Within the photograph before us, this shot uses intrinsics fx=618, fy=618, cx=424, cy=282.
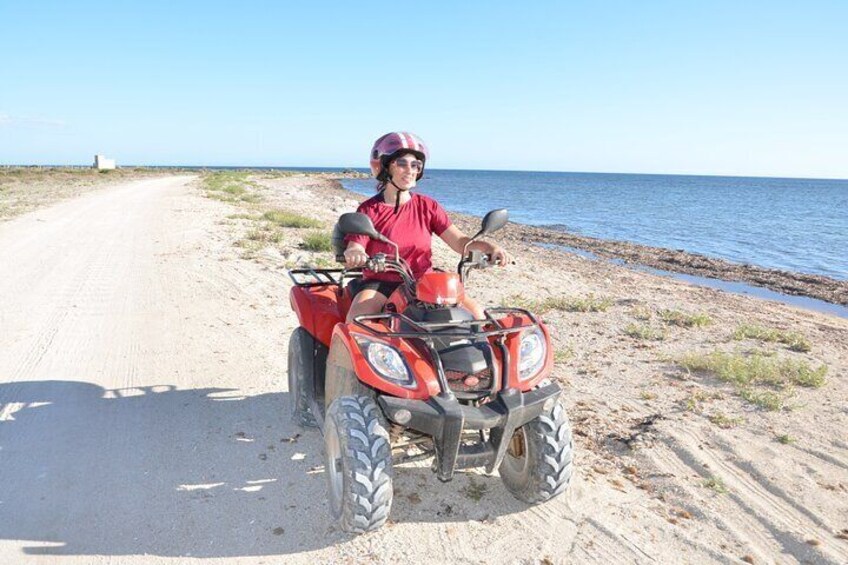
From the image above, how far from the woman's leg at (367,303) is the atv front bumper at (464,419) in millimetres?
947

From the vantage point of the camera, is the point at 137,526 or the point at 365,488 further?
the point at 137,526

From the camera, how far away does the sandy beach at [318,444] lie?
11.2 feet

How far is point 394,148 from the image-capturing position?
13.1 feet

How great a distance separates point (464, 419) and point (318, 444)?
1.90m

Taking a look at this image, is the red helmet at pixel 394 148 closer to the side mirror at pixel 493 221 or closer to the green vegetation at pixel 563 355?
the side mirror at pixel 493 221

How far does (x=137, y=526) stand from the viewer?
3.42 meters

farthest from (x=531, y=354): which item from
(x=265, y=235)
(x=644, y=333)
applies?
(x=265, y=235)

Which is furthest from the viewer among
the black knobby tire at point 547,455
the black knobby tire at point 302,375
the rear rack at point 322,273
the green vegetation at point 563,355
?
the green vegetation at point 563,355

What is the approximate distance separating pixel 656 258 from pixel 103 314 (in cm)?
1561

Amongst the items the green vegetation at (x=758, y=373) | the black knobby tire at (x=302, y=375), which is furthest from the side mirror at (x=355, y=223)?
the green vegetation at (x=758, y=373)

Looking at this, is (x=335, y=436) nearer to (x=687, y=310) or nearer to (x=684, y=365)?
(x=684, y=365)

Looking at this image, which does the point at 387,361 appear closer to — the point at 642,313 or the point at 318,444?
the point at 318,444

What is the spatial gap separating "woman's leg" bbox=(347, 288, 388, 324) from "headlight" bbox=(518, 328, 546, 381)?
104 centimetres

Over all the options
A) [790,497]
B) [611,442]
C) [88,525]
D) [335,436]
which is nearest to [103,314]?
[88,525]
